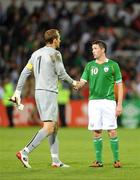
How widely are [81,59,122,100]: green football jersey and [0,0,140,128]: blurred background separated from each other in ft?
47.1

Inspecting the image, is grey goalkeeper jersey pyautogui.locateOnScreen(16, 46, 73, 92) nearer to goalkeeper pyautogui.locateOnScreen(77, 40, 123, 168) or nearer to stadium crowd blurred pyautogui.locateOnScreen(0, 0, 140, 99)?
goalkeeper pyautogui.locateOnScreen(77, 40, 123, 168)

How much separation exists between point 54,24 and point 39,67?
18.2 meters

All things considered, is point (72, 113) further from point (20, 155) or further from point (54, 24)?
point (20, 155)

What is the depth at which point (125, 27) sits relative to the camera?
3328cm

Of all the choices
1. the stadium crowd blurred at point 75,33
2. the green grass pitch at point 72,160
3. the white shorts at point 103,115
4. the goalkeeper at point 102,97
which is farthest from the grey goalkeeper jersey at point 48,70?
the stadium crowd blurred at point 75,33

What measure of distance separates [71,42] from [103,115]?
18268 mm

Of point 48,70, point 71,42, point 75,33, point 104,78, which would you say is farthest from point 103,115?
point 75,33

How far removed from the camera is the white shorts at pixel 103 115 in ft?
43.9

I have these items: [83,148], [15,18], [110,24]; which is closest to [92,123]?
[83,148]

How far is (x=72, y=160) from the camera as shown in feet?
48.5

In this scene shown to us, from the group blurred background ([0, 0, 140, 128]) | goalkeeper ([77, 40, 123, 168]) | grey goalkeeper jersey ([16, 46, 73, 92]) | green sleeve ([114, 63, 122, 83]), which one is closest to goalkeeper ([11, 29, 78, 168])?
grey goalkeeper jersey ([16, 46, 73, 92])

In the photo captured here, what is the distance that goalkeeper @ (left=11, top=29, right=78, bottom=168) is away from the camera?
13.1m

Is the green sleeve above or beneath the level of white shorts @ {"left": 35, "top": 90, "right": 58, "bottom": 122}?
above

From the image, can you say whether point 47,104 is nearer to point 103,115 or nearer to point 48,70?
point 48,70
